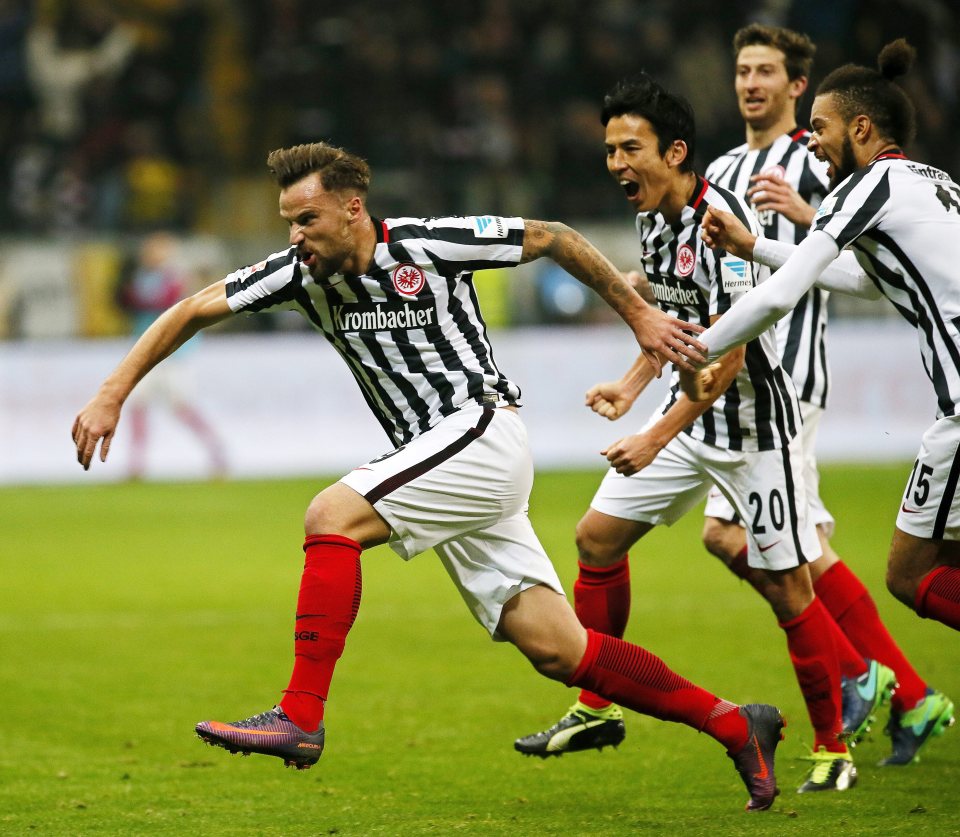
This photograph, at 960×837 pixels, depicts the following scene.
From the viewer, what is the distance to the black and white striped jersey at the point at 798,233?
239 inches

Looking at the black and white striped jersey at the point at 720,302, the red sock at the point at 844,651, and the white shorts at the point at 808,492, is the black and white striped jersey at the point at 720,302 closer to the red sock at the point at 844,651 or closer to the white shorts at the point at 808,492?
the white shorts at the point at 808,492

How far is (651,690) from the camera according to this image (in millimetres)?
4684

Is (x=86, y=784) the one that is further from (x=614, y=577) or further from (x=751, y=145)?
(x=751, y=145)

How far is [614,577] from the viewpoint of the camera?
218 inches

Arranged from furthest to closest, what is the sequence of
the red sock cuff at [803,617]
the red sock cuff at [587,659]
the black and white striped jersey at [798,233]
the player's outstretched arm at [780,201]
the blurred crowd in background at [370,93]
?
the blurred crowd in background at [370,93]
the black and white striped jersey at [798,233]
the red sock cuff at [803,617]
the player's outstretched arm at [780,201]
the red sock cuff at [587,659]

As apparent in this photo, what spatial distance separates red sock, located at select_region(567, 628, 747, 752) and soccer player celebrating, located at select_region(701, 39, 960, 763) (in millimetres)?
697

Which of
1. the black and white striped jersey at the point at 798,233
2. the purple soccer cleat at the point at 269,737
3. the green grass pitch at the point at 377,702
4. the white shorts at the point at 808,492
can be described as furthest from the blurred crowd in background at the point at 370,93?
the purple soccer cleat at the point at 269,737

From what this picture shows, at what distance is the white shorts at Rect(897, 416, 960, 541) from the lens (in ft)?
15.1

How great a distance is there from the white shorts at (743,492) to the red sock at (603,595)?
238 mm

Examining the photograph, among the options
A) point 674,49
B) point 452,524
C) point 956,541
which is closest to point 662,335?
point 452,524

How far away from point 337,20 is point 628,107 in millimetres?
16451

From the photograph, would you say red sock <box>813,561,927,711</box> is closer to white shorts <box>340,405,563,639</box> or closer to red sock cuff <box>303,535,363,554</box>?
white shorts <box>340,405,563,639</box>

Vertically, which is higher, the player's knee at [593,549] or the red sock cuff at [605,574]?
the player's knee at [593,549]

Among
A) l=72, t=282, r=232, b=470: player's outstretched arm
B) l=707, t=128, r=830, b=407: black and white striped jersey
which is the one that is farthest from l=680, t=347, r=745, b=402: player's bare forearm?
l=72, t=282, r=232, b=470: player's outstretched arm
